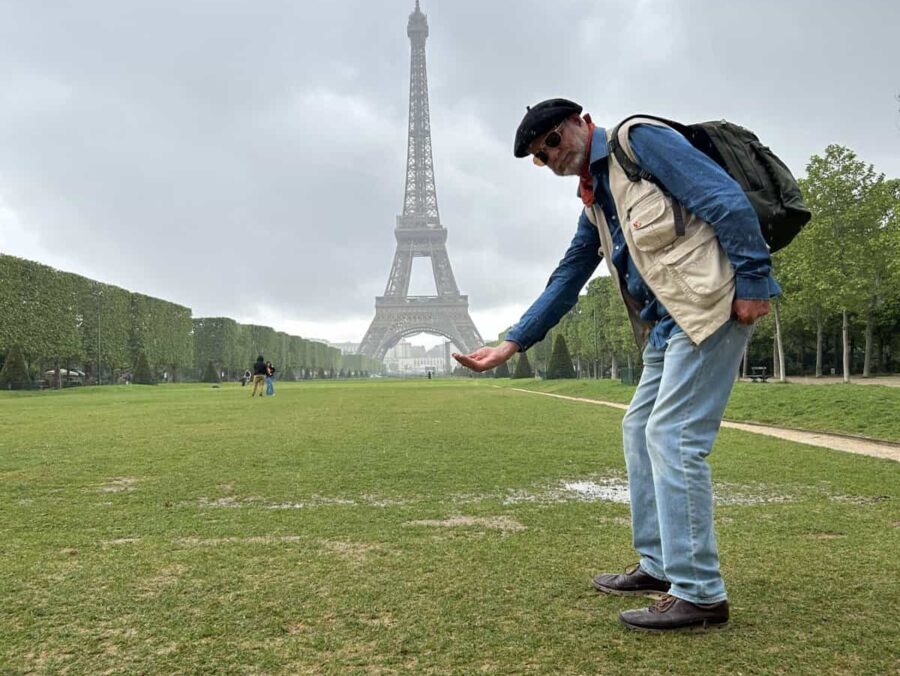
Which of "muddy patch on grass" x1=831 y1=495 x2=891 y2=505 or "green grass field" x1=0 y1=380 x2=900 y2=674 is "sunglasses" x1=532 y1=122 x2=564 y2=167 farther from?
"muddy patch on grass" x1=831 y1=495 x2=891 y2=505

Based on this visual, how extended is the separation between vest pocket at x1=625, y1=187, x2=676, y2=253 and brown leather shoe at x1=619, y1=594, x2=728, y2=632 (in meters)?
1.25

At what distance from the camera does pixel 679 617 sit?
7.66ft

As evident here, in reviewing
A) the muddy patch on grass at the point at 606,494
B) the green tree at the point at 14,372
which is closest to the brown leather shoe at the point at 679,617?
the muddy patch on grass at the point at 606,494

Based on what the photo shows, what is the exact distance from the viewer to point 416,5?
118 metres

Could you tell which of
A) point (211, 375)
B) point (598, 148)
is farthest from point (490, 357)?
point (211, 375)

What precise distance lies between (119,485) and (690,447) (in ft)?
15.9

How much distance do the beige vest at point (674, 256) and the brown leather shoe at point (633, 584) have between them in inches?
39.4

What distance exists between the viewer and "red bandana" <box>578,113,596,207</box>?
2.65 m

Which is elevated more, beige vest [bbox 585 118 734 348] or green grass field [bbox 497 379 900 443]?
beige vest [bbox 585 118 734 348]

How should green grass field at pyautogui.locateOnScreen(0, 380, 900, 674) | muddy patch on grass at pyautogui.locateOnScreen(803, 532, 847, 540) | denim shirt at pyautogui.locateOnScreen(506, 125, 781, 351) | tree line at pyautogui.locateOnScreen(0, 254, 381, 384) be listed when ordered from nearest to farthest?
green grass field at pyautogui.locateOnScreen(0, 380, 900, 674)
denim shirt at pyautogui.locateOnScreen(506, 125, 781, 351)
muddy patch on grass at pyautogui.locateOnScreen(803, 532, 847, 540)
tree line at pyautogui.locateOnScreen(0, 254, 381, 384)

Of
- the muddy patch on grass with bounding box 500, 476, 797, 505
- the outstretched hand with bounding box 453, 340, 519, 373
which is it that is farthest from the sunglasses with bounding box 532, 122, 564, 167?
the muddy patch on grass with bounding box 500, 476, 797, 505

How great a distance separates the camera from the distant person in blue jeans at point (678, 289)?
91.7 inches

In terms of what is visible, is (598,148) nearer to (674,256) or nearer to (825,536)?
(674,256)

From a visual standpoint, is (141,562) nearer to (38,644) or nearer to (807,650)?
(38,644)
